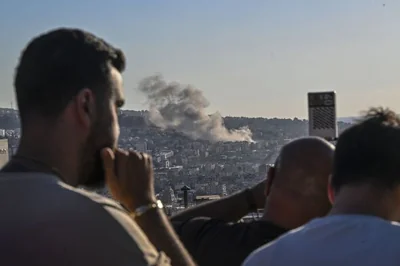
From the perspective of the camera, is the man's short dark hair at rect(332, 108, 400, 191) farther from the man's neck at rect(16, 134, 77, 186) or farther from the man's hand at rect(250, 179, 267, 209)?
the man's hand at rect(250, 179, 267, 209)

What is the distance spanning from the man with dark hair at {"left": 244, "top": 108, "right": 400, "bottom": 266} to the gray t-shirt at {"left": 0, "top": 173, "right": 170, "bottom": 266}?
1.77ft

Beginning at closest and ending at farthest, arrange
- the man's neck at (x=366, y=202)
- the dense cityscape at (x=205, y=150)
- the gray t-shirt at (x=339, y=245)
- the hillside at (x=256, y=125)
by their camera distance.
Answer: the gray t-shirt at (x=339, y=245) → the man's neck at (x=366, y=202) → the dense cityscape at (x=205, y=150) → the hillside at (x=256, y=125)

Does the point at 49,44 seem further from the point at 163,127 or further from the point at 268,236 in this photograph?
the point at 163,127

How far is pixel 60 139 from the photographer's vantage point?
6.88 ft

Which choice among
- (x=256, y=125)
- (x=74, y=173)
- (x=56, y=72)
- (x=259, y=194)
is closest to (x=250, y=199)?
(x=259, y=194)

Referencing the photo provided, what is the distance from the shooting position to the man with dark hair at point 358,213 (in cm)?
222

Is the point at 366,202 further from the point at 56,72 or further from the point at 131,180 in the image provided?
the point at 56,72

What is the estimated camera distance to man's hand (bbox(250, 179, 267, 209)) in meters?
3.99

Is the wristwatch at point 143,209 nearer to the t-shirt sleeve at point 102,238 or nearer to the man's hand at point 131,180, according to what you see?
the man's hand at point 131,180

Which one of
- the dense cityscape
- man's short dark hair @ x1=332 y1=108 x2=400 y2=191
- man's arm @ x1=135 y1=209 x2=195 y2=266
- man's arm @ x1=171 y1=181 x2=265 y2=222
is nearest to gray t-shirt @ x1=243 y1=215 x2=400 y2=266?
man's short dark hair @ x1=332 y1=108 x2=400 y2=191

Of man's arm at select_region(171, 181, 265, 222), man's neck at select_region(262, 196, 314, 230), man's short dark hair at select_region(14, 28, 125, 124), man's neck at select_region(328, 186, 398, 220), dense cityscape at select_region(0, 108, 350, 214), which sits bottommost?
dense cityscape at select_region(0, 108, 350, 214)

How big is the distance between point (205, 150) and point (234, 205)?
136 ft

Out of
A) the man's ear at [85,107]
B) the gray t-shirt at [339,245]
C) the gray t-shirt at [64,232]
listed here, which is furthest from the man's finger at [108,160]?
the gray t-shirt at [339,245]

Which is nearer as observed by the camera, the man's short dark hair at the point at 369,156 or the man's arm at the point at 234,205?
the man's short dark hair at the point at 369,156
